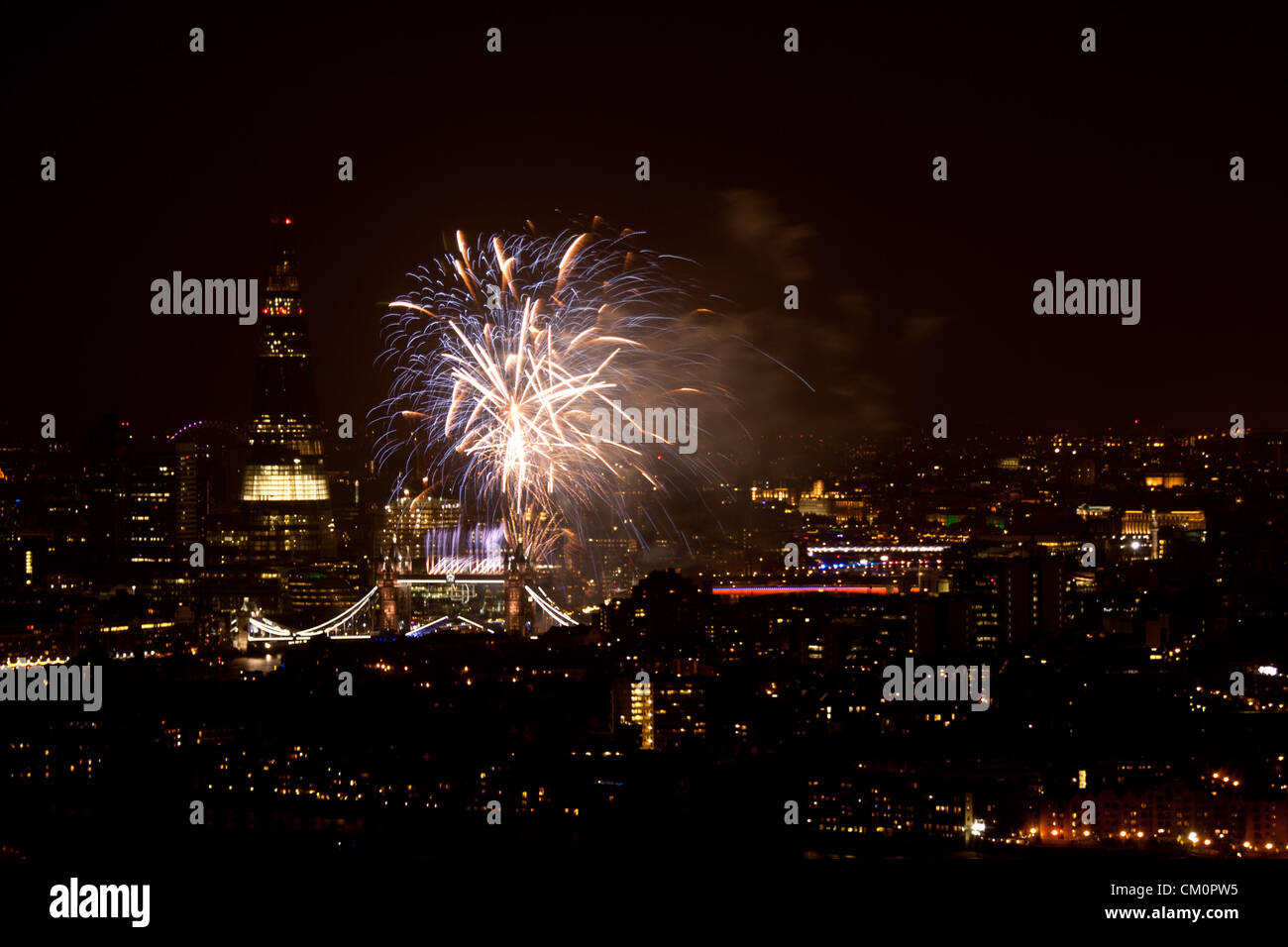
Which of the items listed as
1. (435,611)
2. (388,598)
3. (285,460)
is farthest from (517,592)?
(285,460)

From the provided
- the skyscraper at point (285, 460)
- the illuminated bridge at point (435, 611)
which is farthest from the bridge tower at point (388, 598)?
the skyscraper at point (285, 460)

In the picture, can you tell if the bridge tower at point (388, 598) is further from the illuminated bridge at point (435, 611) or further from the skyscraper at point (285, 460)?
the skyscraper at point (285, 460)

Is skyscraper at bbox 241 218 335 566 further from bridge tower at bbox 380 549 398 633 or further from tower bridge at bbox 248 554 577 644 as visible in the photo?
tower bridge at bbox 248 554 577 644

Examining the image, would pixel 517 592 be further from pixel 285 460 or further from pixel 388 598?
pixel 285 460

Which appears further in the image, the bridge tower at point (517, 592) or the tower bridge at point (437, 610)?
the tower bridge at point (437, 610)

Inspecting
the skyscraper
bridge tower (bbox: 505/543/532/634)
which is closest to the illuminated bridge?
bridge tower (bbox: 505/543/532/634)
